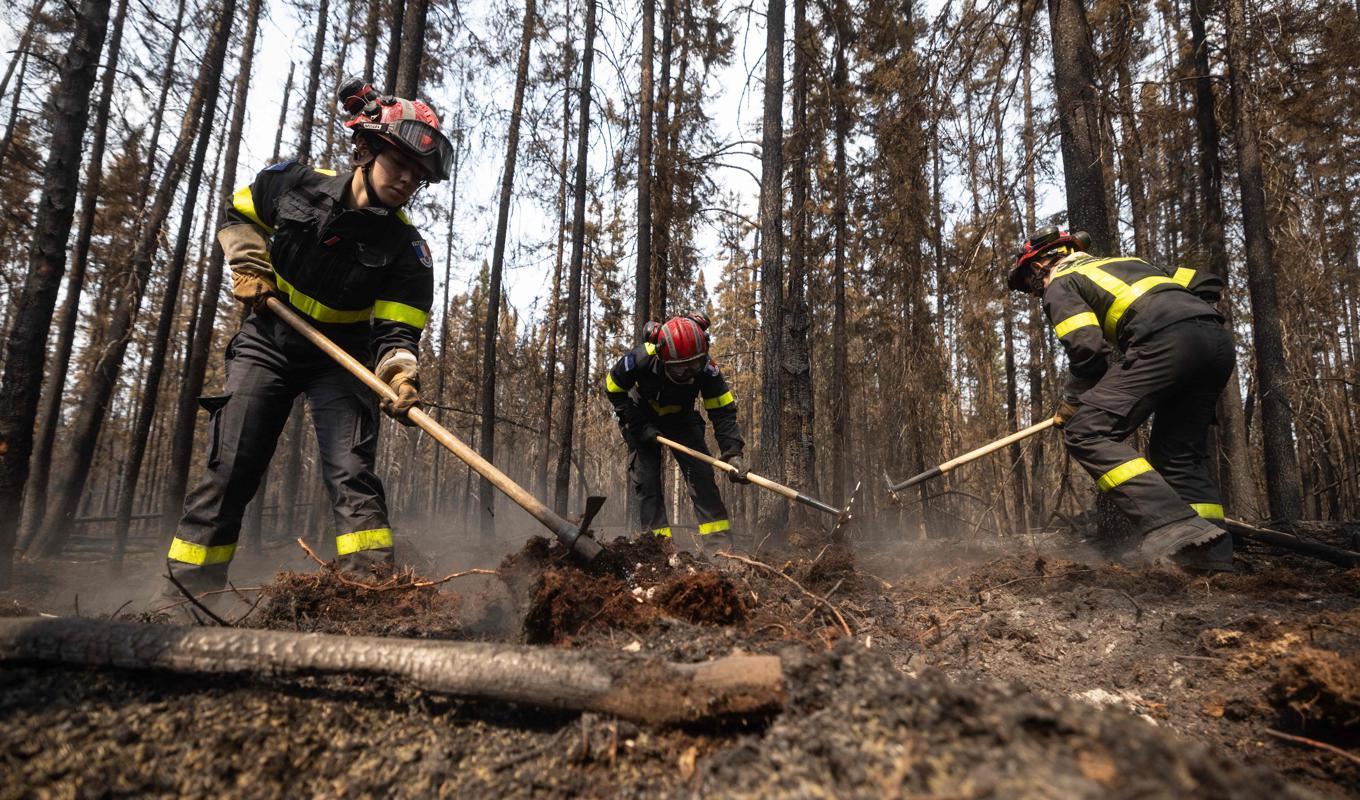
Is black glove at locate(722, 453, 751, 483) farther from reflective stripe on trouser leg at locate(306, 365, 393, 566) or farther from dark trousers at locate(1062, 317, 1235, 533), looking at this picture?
reflective stripe on trouser leg at locate(306, 365, 393, 566)

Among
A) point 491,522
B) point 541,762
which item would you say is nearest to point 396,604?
point 541,762

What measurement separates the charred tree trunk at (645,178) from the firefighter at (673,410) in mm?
3318

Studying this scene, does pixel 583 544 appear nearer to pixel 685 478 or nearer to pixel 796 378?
pixel 685 478

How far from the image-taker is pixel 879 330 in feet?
38.8

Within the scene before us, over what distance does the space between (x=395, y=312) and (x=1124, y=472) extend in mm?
4130

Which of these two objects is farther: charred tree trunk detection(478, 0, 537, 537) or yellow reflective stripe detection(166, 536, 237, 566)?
charred tree trunk detection(478, 0, 537, 537)

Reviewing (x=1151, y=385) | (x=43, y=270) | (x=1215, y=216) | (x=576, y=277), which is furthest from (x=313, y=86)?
(x=1215, y=216)

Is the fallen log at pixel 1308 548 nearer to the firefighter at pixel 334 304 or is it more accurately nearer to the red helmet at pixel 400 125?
the firefighter at pixel 334 304

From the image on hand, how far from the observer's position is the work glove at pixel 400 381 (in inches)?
107

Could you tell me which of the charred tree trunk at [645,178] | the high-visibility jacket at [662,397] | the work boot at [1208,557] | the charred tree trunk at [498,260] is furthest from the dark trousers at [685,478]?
the charred tree trunk at [498,260]

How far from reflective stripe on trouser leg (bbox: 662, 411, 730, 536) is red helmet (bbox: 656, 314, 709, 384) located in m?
0.79

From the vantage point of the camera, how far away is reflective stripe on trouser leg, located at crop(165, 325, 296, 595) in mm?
2600

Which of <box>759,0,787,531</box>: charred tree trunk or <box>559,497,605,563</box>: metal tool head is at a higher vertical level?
<box>759,0,787,531</box>: charred tree trunk

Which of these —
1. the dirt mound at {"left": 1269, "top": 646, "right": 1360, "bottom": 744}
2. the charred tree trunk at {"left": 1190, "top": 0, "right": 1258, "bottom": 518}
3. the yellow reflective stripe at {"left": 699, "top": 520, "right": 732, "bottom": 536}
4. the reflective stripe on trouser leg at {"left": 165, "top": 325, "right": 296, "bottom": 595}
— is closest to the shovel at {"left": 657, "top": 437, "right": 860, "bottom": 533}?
the yellow reflective stripe at {"left": 699, "top": 520, "right": 732, "bottom": 536}
